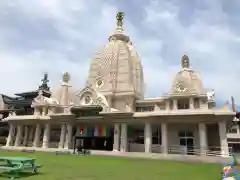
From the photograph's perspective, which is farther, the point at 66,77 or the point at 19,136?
the point at 66,77

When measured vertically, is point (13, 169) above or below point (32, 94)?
below

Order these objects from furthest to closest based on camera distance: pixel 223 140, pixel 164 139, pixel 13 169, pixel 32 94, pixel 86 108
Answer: pixel 32 94 < pixel 86 108 < pixel 164 139 < pixel 223 140 < pixel 13 169

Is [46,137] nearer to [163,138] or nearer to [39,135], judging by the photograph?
[39,135]

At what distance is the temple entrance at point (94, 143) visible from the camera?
39.8m

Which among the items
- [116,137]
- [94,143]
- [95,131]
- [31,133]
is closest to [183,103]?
[116,137]

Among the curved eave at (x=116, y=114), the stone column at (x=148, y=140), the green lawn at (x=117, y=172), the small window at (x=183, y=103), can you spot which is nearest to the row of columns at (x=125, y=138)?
the stone column at (x=148, y=140)

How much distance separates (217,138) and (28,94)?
48.9 metres

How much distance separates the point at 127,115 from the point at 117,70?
12.4m

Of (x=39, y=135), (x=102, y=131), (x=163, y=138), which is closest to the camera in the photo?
(x=163, y=138)

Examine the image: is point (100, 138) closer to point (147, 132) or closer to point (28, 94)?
point (147, 132)

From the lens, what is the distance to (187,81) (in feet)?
120

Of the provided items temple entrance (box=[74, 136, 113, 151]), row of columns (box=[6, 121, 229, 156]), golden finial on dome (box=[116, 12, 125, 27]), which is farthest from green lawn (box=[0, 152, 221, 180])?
golden finial on dome (box=[116, 12, 125, 27])

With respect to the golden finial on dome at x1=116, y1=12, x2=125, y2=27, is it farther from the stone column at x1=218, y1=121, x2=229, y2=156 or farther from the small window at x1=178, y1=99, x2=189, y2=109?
the stone column at x1=218, y1=121, x2=229, y2=156

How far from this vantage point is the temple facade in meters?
32.2
